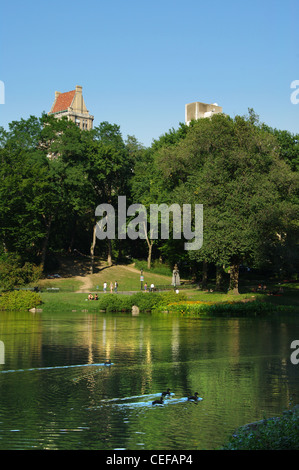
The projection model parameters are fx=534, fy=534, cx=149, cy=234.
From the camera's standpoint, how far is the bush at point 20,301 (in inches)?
2084

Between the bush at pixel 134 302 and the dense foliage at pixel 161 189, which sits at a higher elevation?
the dense foliage at pixel 161 189

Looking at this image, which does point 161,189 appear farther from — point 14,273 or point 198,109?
point 198,109

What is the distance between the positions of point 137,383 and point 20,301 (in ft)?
114

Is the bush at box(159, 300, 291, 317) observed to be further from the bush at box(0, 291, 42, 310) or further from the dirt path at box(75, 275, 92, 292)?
the dirt path at box(75, 275, 92, 292)

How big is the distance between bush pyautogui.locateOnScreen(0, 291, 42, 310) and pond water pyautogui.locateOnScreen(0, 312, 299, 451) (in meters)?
14.4

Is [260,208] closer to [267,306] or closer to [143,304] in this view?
[267,306]

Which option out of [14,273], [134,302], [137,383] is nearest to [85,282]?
[14,273]

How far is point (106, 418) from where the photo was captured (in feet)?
52.4

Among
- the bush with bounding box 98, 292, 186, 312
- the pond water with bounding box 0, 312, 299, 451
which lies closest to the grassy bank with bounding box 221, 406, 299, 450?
the pond water with bounding box 0, 312, 299, 451

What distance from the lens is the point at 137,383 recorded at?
2080 centimetres

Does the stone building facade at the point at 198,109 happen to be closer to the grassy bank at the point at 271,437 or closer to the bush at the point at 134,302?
the bush at the point at 134,302

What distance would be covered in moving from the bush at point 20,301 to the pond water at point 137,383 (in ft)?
47.1

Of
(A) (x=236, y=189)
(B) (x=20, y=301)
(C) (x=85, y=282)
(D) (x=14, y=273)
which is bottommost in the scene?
(B) (x=20, y=301)

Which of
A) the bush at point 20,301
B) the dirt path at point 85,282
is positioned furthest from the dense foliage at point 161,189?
the dirt path at point 85,282
